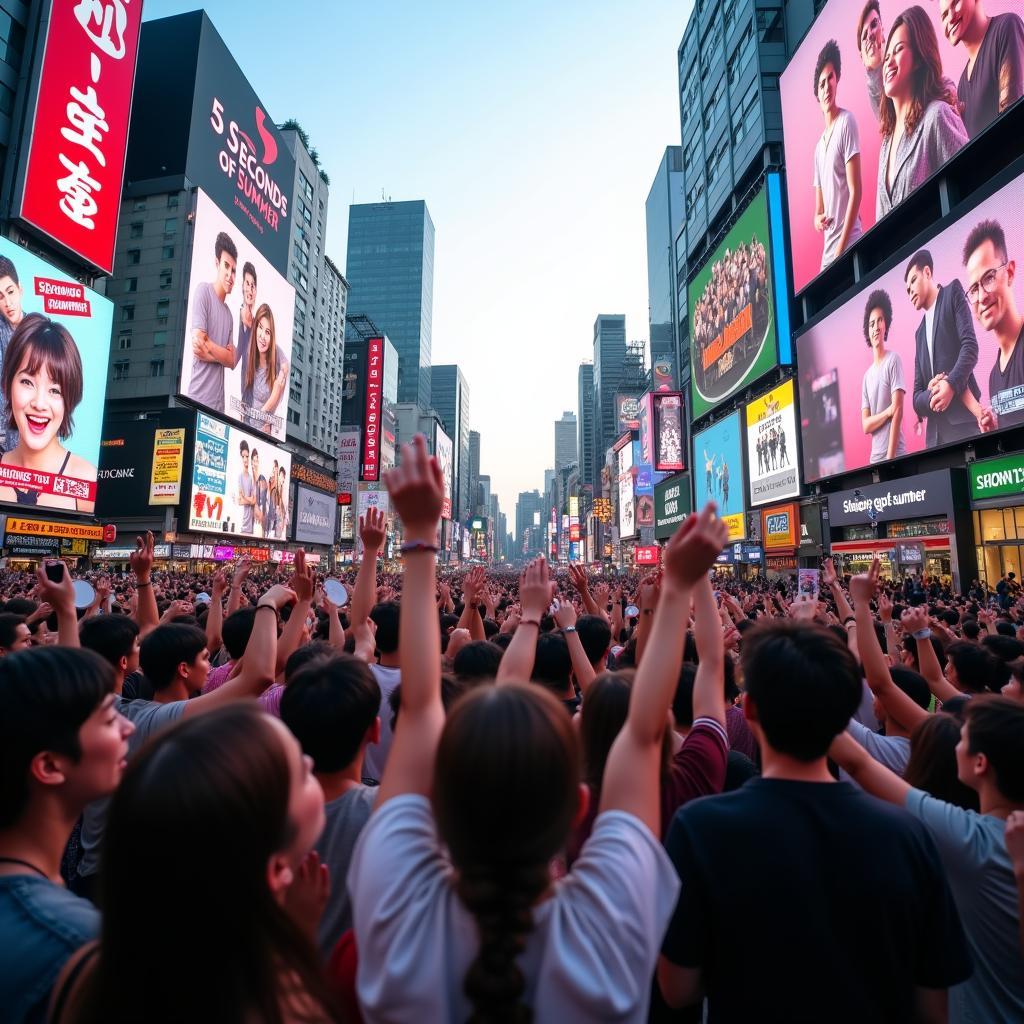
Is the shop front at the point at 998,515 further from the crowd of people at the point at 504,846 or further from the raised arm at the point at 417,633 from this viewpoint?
the raised arm at the point at 417,633

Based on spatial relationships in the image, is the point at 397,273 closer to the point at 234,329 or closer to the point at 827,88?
the point at 234,329

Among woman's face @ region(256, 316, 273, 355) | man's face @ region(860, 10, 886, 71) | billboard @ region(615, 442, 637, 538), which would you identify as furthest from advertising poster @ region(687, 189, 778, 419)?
woman's face @ region(256, 316, 273, 355)

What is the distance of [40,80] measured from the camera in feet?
92.4

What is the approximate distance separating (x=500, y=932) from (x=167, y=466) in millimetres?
45610

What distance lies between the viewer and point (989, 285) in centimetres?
2041

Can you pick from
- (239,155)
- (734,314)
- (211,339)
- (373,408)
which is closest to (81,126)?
(211,339)

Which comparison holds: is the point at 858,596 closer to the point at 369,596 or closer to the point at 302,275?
the point at 369,596

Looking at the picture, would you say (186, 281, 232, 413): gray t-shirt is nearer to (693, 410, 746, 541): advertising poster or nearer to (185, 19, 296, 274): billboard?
(185, 19, 296, 274): billboard

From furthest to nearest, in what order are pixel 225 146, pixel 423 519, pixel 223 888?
pixel 225 146, pixel 423 519, pixel 223 888

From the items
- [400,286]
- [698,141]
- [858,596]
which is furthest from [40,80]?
[400,286]

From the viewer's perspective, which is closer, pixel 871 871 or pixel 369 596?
pixel 871 871

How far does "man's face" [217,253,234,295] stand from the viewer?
1710 inches

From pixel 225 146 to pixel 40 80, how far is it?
74.1 feet

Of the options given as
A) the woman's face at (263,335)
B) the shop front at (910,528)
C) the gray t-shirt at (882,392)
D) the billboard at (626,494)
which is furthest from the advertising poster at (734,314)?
the woman's face at (263,335)
